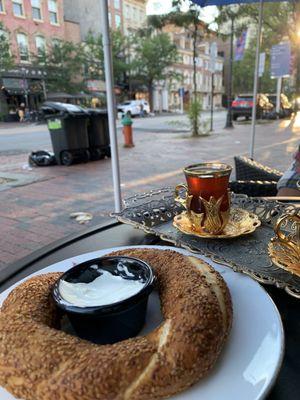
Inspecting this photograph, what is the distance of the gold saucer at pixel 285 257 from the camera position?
0.83 metres

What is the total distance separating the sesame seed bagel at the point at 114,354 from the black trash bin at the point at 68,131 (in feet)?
21.9

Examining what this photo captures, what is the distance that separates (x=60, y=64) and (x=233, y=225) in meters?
31.5

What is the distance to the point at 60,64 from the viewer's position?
29312mm

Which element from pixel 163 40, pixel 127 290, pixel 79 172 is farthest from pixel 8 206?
pixel 163 40

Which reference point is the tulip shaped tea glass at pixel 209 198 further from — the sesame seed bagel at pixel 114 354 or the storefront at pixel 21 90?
the storefront at pixel 21 90

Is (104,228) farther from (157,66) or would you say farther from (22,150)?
(157,66)

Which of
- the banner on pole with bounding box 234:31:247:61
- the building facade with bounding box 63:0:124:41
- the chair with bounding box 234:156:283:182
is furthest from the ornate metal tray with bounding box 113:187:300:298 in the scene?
the building facade with bounding box 63:0:124:41

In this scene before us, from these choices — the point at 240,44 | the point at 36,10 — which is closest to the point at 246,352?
the point at 240,44

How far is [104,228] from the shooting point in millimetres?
1297

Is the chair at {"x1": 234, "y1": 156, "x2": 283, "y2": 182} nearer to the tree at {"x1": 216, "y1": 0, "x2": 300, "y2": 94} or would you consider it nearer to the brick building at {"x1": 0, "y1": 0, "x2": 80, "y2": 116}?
the tree at {"x1": 216, "y1": 0, "x2": 300, "y2": 94}

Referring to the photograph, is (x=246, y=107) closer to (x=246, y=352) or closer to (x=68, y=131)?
(x=68, y=131)

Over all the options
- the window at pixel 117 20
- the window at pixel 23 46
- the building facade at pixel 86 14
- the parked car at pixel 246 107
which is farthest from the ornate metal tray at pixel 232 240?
the window at pixel 117 20

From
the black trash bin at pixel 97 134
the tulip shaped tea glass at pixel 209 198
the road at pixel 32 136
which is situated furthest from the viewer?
the road at pixel 32 136

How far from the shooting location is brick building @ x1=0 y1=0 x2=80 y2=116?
87.6 ft
